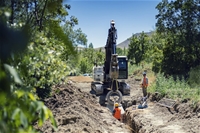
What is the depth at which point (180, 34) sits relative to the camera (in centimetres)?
2362

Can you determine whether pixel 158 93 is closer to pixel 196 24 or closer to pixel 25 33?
pixel 196 24

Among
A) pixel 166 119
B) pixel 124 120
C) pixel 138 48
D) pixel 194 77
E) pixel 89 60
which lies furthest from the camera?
pixel 89 60

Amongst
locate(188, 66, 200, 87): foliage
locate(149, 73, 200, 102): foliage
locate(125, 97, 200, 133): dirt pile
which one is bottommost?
locate(125, 97, 200, 133): dirt pile

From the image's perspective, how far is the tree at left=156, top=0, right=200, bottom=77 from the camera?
74.8 feet

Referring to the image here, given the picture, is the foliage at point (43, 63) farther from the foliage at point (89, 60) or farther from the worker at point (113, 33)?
the foliage at point (89, 60)

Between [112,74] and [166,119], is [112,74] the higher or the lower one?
the higher one

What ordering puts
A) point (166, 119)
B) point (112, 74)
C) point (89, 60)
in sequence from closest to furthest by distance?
1. point (166, 119)
2. point (112, 74)
3. point (89, 60)

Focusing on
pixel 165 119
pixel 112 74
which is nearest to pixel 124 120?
pixel 112 74

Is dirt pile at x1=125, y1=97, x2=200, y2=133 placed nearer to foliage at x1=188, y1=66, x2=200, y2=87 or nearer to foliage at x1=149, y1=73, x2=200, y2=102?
foliage at x1=149, y1=73, x2=200, y2=102

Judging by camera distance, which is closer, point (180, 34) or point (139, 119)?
point (139, 119)

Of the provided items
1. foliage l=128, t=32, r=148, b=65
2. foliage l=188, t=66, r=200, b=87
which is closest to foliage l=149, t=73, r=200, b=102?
foliage l=188, t=66, r=200, b=87

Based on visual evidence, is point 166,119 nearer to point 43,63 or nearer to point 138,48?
point 43,63

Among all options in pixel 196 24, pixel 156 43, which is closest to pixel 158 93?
pixel 196 24

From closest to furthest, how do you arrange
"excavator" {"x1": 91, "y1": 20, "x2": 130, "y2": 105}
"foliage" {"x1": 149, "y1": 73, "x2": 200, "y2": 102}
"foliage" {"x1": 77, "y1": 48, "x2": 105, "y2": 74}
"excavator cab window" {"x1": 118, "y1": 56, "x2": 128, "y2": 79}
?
"foliage" {"x1": 149, "y1": 73, "x2": 200, "y2": 102} < "excavator" {"x1": 91, "y1": 20, "x2": 130, "y2": 105} < "excavator cab window" {"x1": 118, "y1": 56, "x2": 128, "y2": 79} < "foliage" {"x1": 77, "y1": 48, "x2": 105, "y2": 74}
